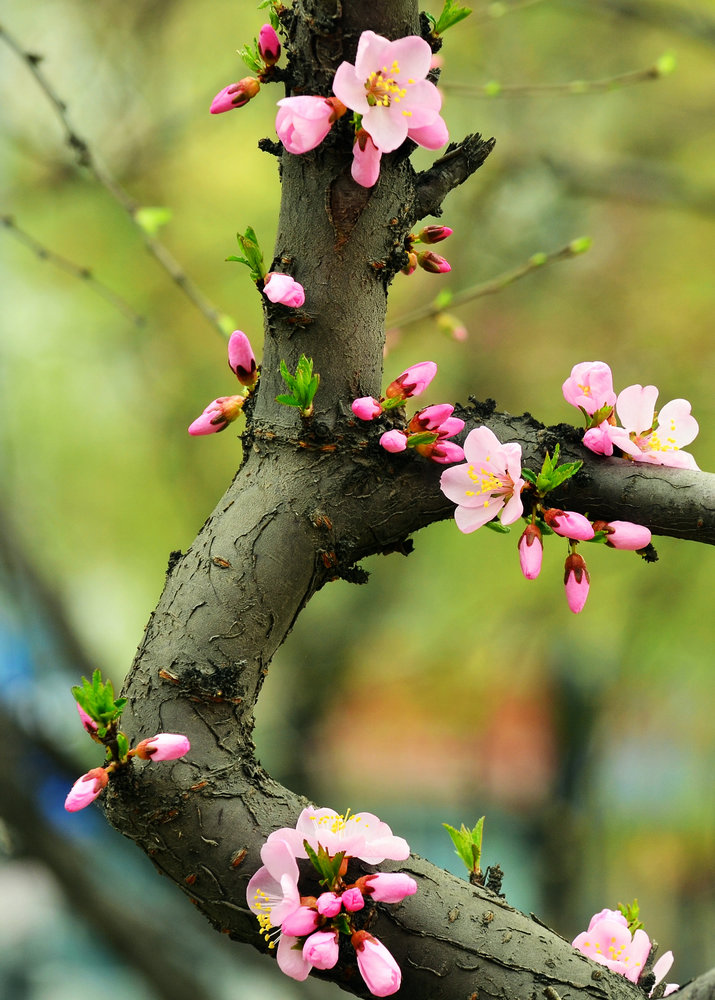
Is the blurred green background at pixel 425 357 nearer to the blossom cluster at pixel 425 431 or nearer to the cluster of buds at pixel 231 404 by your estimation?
the cluster of buds at pixel 231 404

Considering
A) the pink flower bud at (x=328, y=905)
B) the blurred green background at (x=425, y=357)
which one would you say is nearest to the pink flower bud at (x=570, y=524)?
the pink flower bud at (x=328, y=905)

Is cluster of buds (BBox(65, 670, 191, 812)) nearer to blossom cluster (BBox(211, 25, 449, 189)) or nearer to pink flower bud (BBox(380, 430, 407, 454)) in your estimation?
pink flower bud (BBox(380, 430, 407, 454))

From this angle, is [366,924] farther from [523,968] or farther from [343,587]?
[343,587]

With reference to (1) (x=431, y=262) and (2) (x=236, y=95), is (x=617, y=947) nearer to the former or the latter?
(1) (x=431, y=262)

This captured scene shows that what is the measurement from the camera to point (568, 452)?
2.99 ft

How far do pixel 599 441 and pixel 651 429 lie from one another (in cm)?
9

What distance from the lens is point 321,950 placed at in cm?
79

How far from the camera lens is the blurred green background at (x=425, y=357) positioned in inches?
138

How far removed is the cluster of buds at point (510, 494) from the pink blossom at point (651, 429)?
0.26 feet

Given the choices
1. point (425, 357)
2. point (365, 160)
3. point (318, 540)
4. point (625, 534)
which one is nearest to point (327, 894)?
point (318, 540)

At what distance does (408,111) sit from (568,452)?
0.34m

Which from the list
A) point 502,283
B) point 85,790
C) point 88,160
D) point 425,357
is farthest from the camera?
point 425,357

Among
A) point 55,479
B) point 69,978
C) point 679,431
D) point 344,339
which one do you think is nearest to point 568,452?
point 679,431

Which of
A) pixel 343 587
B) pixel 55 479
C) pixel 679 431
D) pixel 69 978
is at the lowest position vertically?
pixel 69 978
